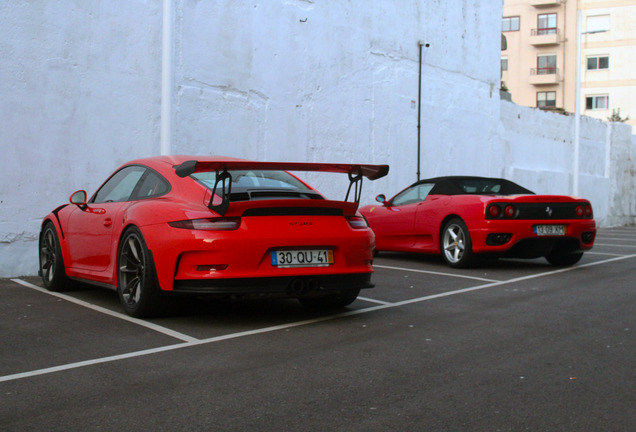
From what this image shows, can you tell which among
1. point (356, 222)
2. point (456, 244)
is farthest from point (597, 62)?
point (356, 222)

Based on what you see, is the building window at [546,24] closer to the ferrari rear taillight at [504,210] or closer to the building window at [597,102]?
the building window at [597,102]

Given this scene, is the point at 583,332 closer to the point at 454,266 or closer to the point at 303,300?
the point at 303,300

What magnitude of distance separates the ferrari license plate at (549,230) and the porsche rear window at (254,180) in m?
4.02

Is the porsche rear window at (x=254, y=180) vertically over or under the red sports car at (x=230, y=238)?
over

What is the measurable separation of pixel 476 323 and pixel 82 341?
293cm

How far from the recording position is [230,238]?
5.10 meters

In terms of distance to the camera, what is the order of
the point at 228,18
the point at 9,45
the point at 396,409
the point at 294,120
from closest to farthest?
the point at 396,409 < the point at 9,45 < the point at 228,18 < the point at 294,120

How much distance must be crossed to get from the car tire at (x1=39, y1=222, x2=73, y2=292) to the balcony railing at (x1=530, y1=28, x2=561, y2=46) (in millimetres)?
49347

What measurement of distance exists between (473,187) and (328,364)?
6130 mm

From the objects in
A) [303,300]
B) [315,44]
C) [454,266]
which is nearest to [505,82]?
[315,44]

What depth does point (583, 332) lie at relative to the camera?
17.1ft

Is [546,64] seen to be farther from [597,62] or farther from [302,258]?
[302,258]

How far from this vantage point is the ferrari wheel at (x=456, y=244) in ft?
30.1

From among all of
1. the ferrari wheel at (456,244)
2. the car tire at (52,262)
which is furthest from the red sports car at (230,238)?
the ferrari wheel at (456,244)
